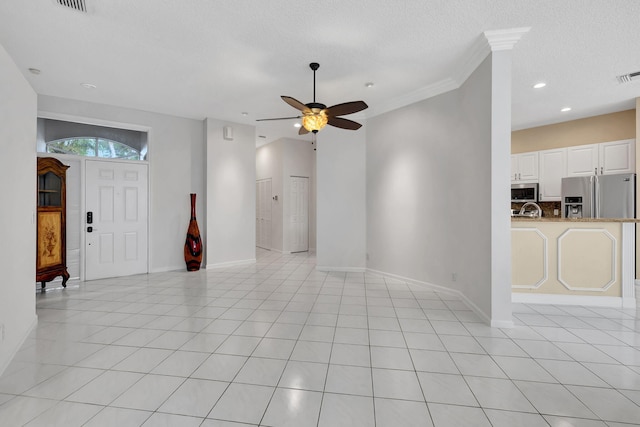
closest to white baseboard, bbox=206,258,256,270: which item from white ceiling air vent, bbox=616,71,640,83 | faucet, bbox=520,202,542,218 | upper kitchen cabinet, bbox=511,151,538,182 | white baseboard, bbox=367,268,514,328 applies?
white baseboard, bbox=367,268,514,328

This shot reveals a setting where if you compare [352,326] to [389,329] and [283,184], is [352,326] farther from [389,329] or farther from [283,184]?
[283,184]

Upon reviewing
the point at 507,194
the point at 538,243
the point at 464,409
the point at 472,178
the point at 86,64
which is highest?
the point at 86,64

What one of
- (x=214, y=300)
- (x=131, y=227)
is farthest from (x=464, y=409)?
(x=131, y=227)

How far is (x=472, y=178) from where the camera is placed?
3549 mm

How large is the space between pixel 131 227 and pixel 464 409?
5.74 meters

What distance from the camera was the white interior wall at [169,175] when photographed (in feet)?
18.1

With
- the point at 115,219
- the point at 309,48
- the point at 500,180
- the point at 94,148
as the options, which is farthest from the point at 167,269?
the point at 500,180

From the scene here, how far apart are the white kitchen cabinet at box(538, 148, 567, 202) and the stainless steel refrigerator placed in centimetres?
24

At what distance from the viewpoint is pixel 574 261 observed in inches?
144

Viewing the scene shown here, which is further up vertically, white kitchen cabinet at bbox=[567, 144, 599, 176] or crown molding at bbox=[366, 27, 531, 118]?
crown molding at bbox=[366, 27, 531, 118]

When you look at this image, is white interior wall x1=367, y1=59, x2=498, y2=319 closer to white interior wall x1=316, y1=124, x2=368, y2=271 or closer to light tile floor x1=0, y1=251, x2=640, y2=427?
white interior wall x1=316, y1=124, x2=368, y2=271

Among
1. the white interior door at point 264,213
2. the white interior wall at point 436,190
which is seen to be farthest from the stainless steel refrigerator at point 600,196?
the white interior door at point 264,213

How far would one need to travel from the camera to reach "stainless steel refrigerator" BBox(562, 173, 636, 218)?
473cm

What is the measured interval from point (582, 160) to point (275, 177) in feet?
22.1
